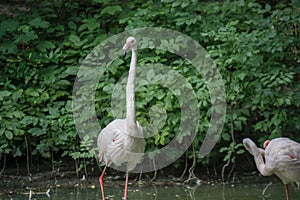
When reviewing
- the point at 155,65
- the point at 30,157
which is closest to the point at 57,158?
the point at 30,157

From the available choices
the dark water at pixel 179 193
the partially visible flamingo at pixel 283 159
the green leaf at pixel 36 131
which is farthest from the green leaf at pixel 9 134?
the partially visible flamingo at pixel 283 159

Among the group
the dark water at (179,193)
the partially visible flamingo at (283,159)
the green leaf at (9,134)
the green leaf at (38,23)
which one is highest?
the green leaf at (38,23)

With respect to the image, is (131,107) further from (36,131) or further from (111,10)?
(111,10)

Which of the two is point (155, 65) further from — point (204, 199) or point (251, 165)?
point (204, 199)

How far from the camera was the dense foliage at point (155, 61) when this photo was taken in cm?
915

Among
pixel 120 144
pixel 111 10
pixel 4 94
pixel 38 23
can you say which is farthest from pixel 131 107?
pixel 38 23

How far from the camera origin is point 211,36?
30.8 ft

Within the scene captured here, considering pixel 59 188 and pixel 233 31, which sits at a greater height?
pixel 233 31

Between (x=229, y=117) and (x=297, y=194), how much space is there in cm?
163

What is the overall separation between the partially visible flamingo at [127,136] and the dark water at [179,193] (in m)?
0.67

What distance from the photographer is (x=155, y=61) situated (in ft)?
32.5

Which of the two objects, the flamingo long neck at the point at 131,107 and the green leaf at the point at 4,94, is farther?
the green leaf at the point at 4,94

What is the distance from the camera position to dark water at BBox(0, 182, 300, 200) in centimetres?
795

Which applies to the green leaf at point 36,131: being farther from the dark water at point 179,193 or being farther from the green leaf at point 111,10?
the green leaf at point 111,10
